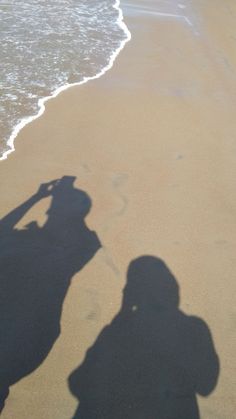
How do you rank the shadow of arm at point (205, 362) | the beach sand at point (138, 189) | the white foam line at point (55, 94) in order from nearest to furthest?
the shadow of arm at point (205, 362), the beach sand at point (138, 189), the white foam line at point (55, 94)

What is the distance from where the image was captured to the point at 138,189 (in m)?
4.86

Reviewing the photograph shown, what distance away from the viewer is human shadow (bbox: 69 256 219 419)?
9.51 ft

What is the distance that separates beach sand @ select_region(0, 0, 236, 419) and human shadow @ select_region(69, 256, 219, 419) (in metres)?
0.07

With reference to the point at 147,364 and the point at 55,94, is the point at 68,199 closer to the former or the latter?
the point at 147,364

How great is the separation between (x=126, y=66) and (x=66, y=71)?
1207 mm

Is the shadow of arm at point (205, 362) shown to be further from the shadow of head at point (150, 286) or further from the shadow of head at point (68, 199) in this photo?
the shadow of head at point (68, 199)

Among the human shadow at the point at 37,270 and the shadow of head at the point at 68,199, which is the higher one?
the shadow of head at the point at 68,199

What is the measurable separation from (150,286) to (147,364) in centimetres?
76

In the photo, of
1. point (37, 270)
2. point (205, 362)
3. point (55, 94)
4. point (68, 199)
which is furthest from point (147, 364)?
point (55, 94)

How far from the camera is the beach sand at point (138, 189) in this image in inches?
126

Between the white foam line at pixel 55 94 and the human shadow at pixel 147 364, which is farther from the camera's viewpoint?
the white foam line at pixel 55 94

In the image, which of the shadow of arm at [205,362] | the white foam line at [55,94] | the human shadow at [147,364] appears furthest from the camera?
the white foam line at [55,94]

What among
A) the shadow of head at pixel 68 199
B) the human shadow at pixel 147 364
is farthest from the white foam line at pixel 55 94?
the human shadow at pixel 147 364

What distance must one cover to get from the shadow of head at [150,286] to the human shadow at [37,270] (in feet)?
→ 1.54
